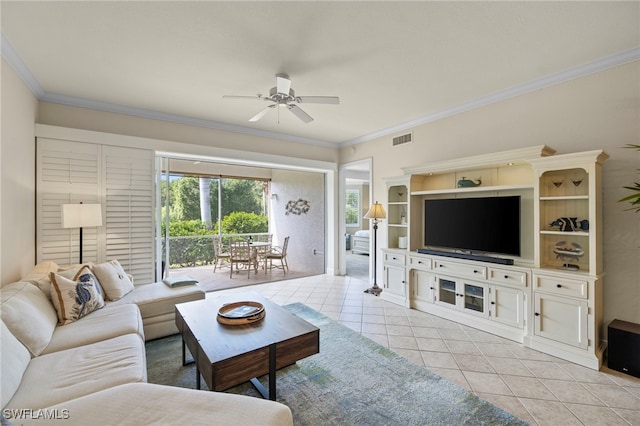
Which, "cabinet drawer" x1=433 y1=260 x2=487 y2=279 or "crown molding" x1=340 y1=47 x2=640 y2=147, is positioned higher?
"crown molding" x1=340 y1=47 x2=640 y2=147

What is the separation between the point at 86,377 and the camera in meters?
1.59

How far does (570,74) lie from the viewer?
2.90m

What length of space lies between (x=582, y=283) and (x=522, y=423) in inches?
57.4

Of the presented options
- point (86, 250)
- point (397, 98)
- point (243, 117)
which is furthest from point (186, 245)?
point (397, 98)

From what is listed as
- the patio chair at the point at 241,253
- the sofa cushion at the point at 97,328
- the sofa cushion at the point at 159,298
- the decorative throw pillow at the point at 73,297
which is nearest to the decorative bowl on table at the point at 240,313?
the sofa cushion at the point at 97,328

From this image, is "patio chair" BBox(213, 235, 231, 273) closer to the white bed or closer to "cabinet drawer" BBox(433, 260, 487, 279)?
the white bed

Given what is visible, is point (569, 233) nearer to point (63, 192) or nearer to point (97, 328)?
point (97, 328)

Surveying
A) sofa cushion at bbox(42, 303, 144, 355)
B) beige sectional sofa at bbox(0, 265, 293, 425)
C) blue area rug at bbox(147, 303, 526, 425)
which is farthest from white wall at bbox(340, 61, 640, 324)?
sofa cushion at bbox(42, 303, 144, 355)

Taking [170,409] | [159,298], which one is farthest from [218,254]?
[170,409]

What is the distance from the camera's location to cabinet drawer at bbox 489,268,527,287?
9.67 feet

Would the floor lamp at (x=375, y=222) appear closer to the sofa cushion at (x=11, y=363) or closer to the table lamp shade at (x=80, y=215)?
the table lamp shade at (x=80, y=215)

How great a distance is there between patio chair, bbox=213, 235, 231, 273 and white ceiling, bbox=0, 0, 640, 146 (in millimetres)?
3784

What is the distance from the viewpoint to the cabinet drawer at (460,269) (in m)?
3.31

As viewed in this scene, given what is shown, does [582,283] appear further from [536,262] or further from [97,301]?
[97,301]
